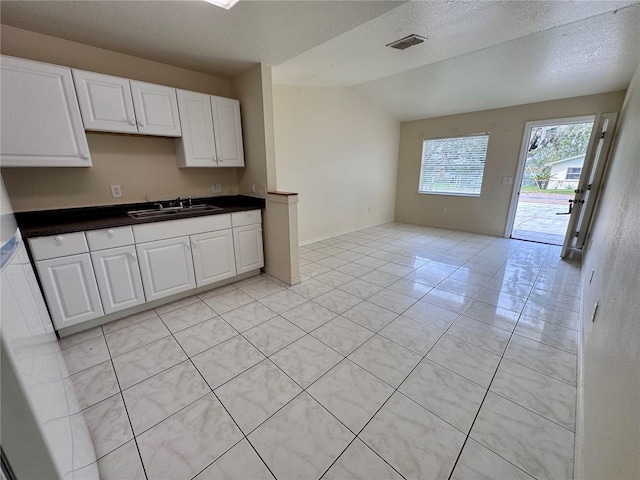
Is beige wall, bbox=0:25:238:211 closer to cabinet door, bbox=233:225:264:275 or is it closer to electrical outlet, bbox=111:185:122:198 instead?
electrical outlet, bbox=111:185:122:198

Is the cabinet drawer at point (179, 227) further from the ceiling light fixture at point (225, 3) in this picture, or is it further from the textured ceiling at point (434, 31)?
the textured ceiling at point (434, 31)

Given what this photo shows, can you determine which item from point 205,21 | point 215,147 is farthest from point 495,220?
point 205,21

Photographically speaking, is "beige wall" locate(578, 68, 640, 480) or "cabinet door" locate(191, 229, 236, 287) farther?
"cabinet door" locate(191, 229, 236, 287)

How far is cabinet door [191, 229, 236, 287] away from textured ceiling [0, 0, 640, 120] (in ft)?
5.61

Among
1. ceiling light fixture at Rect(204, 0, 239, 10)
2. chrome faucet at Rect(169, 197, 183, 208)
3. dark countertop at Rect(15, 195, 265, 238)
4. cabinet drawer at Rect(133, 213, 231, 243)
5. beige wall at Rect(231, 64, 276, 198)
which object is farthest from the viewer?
chrome faucet at Rect(169, 197, 183, 208)

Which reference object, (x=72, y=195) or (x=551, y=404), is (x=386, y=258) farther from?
(x=72, y=195)

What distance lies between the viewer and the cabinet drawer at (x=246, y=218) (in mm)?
2882

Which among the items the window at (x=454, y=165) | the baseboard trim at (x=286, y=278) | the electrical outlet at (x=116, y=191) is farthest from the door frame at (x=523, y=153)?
the electrical outlet at (x=116, y=191)

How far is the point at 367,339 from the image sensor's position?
81.6 inches

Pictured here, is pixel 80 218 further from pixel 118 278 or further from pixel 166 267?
pixel 166 267

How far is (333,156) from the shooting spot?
4.65 m

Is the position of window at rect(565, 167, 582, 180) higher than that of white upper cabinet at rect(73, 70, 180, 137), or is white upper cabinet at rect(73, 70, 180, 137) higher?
white upper cabinet at rect(73, 70, 180, 137)

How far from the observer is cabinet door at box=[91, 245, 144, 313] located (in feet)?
6.98

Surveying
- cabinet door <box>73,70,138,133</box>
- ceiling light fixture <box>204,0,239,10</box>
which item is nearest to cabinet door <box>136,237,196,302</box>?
cabinet door <box>73,70,138,133</box>
